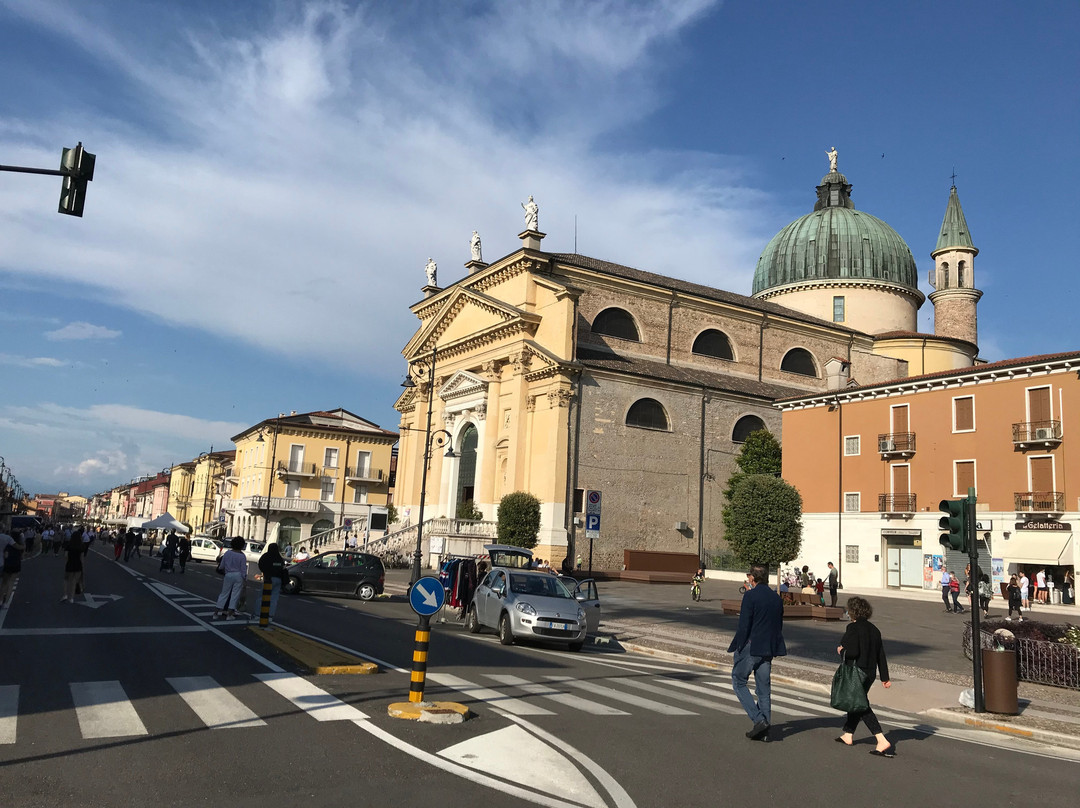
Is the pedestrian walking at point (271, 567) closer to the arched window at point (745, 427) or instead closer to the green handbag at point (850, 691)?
the green handbag at point (850, 691)

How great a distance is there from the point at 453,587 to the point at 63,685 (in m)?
12.2

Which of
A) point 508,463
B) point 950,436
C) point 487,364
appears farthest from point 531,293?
point 950,436

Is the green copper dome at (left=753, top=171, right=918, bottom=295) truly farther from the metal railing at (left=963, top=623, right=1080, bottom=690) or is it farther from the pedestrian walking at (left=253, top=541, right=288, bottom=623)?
the pedestrian walking at (left=253, top=541, right=288, bottom=623)

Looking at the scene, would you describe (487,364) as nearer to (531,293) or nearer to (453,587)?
(531,293)

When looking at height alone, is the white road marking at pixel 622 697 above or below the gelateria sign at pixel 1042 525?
below

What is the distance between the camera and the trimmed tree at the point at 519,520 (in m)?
40.7

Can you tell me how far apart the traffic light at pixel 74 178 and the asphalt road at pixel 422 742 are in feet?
19.9

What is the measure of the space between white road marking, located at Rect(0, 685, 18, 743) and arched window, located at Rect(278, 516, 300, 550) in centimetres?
6459

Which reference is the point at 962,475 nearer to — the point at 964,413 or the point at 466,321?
the point at 964,413

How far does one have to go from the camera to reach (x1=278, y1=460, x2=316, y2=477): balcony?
234ft

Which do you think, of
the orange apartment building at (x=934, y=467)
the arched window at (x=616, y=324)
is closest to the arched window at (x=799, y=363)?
the arched window at (x=616, y=324)

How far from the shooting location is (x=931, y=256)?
6309 cm

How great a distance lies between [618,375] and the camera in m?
43.8

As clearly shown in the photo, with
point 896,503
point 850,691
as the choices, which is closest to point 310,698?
point 850,691
